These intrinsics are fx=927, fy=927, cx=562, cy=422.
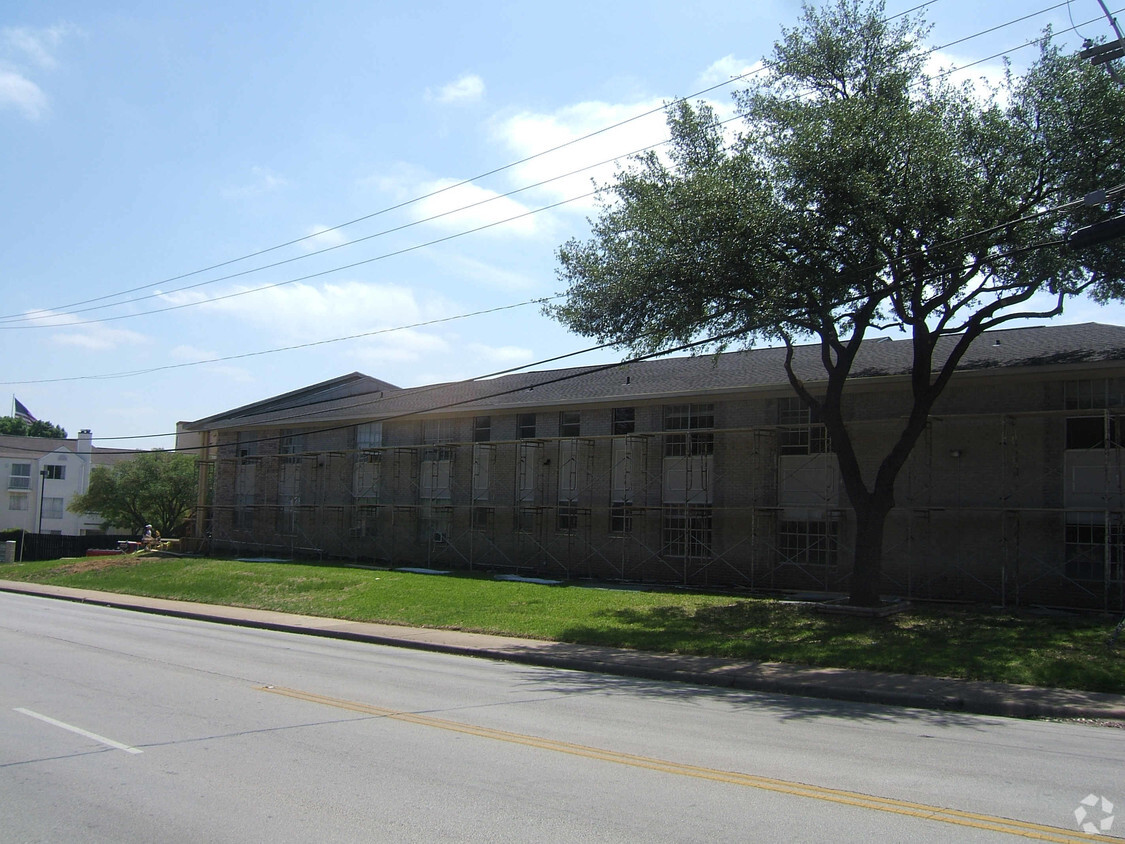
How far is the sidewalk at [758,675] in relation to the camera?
12297 mm

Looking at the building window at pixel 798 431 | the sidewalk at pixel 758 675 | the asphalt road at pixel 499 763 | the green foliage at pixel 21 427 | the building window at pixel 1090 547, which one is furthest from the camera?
the green foliage at pixel 21 427

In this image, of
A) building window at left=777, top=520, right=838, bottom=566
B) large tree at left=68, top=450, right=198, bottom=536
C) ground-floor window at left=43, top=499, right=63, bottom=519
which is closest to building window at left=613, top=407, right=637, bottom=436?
building window at left=777, top=520, right=838, bottom=566

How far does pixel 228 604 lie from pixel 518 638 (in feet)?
40.7

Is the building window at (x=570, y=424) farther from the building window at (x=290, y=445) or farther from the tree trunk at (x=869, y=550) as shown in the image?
the building window at (x=290, y=445)

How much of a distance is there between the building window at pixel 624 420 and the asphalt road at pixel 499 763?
1726 cm

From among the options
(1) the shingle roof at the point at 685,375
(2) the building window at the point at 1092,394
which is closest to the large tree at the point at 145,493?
(1) the shingle roof at the point at 685,375

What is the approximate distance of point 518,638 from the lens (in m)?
19.4

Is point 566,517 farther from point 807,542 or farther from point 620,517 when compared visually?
point 807,542

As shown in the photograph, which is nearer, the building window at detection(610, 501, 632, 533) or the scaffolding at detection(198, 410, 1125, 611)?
the scaffolding at detection(198, 410, 1125, 611)

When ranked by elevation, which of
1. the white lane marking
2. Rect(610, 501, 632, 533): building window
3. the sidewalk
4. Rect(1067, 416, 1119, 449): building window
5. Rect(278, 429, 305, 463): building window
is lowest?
the sidewalk

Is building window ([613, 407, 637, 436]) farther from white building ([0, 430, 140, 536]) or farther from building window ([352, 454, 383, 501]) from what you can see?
white building ([0, 430, 140, 536])

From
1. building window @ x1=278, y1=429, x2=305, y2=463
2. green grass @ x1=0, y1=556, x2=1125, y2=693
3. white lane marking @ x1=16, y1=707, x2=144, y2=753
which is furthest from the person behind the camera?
building window @ x1=278, y1=429, x2=305, y2=463

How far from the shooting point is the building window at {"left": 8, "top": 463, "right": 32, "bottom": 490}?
242ft

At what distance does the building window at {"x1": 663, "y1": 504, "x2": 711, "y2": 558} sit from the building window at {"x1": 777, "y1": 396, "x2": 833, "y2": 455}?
305cm
